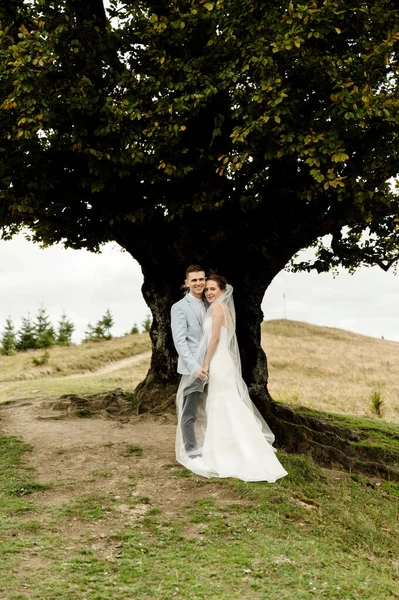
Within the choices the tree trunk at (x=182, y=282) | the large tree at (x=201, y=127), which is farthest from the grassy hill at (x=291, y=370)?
the large tree at (x=201, y=127)

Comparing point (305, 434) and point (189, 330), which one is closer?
point (189, 330)

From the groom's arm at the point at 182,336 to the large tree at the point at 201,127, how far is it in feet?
12.2

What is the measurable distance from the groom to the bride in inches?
4.2

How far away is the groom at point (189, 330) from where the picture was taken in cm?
1058

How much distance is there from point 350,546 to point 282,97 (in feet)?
27.3

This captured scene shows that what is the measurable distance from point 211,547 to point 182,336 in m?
3.88

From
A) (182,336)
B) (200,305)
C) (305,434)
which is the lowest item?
(305,434)

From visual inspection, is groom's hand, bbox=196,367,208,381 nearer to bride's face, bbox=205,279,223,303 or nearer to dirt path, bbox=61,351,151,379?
bride's face, bbox=205,279,223,303

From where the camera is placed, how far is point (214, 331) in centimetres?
1041

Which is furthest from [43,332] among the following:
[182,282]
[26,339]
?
[182,282]

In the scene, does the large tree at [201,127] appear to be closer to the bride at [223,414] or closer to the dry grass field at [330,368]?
the bride at [223,414]

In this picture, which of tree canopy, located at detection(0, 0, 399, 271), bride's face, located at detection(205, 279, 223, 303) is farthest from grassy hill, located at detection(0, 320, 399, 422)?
bride's face, located at detection(205, 279, 223, 303)

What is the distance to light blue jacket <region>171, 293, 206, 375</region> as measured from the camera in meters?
10.6

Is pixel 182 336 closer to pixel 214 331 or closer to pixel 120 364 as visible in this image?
pixel 214 331
